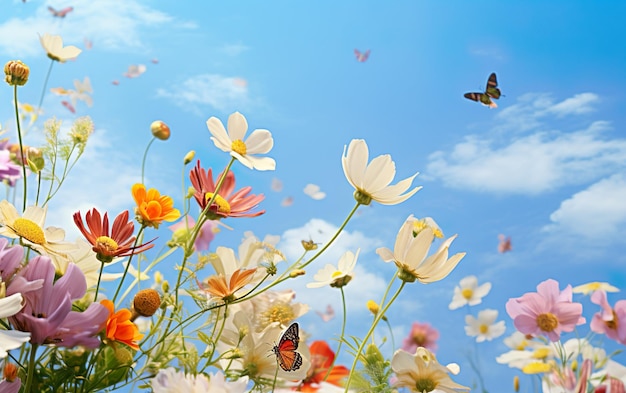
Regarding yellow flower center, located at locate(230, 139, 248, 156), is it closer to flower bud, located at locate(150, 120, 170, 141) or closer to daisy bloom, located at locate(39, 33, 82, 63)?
flower bud, located at locate(150, 120, 170, 141)

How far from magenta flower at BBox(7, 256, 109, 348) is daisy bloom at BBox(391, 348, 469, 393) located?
0.18m

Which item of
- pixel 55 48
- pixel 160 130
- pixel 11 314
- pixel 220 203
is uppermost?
pixel 55 48

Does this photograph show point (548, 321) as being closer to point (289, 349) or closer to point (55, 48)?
point (289, 349)

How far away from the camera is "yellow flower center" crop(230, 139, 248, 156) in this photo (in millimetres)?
470

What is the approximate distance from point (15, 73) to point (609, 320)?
632mm

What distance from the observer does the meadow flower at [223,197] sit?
0.45m

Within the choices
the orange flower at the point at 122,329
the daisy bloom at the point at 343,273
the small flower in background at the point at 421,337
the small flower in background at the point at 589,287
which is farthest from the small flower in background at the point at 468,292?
the orange flower at the point at 122,329

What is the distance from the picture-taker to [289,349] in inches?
14.4

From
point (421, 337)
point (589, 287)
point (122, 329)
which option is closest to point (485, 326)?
point (421, 337)

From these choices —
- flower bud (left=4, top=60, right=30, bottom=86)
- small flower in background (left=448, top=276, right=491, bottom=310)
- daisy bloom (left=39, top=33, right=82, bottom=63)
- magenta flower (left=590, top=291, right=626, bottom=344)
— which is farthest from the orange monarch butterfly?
small flower in background (left=448, top=276, right=491, bottom=310)

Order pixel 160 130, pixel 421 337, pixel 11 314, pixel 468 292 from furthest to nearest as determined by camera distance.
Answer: pixel 468 292, pixel 421 337, pixel 160 130, pixel 11 314

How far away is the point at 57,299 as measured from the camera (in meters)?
0.34

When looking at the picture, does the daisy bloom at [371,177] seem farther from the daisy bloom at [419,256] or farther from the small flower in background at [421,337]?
the small flower in background at [421,337]

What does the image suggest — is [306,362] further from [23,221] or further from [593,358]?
A: [593,358]
